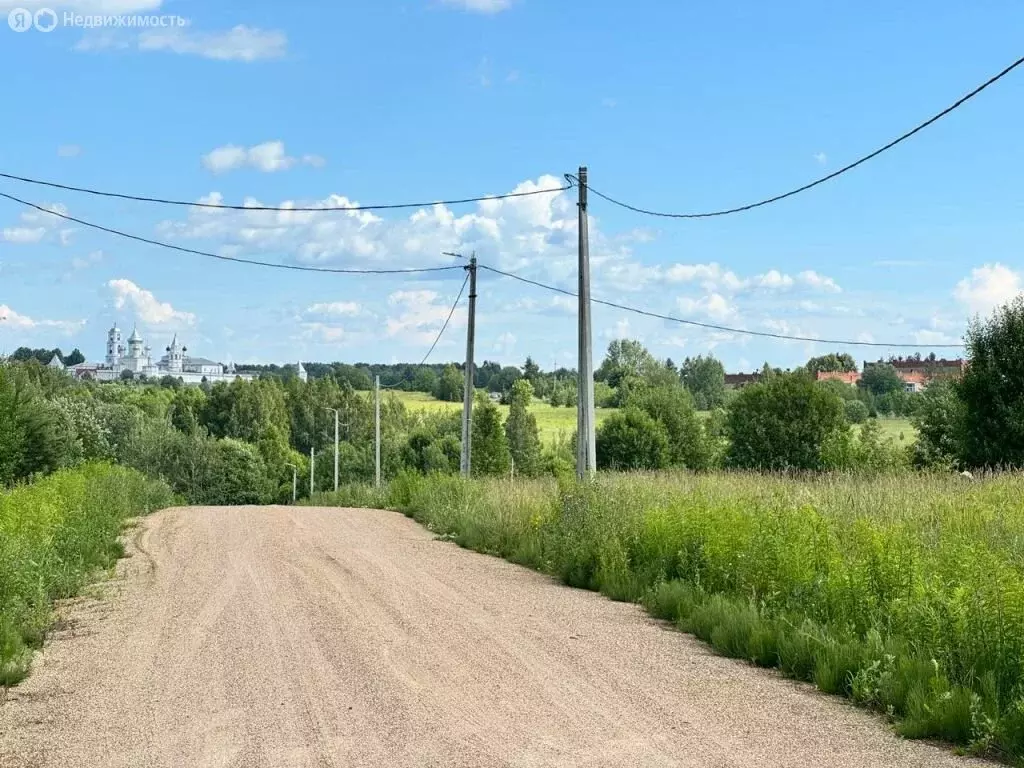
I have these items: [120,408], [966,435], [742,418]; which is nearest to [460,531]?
[966,435]

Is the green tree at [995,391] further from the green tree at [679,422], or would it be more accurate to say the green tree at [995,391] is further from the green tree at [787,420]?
the green tree at [679,422]

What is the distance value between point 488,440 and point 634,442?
37.5ft

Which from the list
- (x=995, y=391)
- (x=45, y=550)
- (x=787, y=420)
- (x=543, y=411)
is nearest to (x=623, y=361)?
(x=543, y=411)

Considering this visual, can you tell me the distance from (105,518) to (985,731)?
15.7 metres

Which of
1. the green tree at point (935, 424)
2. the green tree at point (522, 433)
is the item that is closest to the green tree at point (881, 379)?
the green tree at point (522, 433)

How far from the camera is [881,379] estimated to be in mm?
107562

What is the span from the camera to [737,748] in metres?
6.73

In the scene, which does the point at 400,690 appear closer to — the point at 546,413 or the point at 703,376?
the point at 546,413

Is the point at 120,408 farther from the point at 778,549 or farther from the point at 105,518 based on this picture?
the point at 778,549

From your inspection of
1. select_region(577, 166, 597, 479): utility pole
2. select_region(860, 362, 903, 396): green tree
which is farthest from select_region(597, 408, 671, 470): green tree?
select_region(577, 166, 597, 479): utility pole

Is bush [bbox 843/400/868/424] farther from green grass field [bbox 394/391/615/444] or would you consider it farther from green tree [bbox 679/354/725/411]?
green tree [bbox 679/354/725/411]

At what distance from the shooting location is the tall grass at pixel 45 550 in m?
10.1

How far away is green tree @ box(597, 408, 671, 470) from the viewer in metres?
82.9

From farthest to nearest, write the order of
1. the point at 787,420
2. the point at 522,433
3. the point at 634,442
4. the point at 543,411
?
1. the point at 543,411
2. the point at 522,433
3. the point at 634,442
4. the point at 787,420
